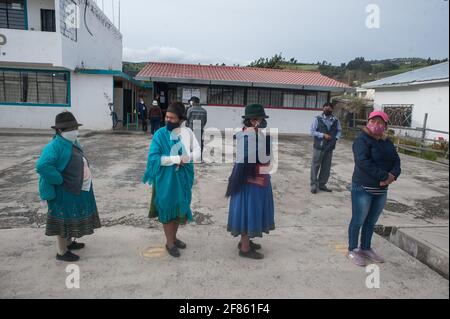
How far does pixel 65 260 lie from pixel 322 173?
4.56 metres

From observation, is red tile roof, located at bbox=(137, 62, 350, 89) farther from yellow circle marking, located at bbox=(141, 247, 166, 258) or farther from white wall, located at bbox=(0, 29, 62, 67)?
yellow circle marking, located at bbox=(141, 247, 166, 258)

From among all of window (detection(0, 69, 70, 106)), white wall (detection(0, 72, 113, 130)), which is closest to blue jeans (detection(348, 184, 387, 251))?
white wall (detection(0, 72, 113, 130))

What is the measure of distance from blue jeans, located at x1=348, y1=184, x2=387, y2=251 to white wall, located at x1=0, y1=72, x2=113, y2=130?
14.0 metres

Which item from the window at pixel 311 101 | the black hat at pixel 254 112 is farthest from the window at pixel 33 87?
the black hat at pixel 254 112

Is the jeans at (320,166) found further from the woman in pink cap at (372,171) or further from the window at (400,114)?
the window at (400,114)

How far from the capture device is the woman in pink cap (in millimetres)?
3135

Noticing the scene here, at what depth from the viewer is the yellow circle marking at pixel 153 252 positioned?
339cm

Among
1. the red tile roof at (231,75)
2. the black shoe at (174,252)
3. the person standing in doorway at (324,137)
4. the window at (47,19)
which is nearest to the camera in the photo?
the black shoe at (174,252)

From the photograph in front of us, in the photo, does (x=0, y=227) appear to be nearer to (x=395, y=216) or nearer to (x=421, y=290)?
(x=421, y=290)

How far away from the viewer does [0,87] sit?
1480 cm

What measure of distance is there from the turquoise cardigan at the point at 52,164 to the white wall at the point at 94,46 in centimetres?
1252

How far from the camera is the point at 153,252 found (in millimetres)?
3465

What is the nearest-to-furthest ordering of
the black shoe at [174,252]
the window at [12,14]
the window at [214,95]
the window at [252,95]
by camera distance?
the black shoe at [174,252] < the window at [12,14] < the window at [214,95] < the window at [252,95]

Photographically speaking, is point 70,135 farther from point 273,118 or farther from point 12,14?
point 12,14
